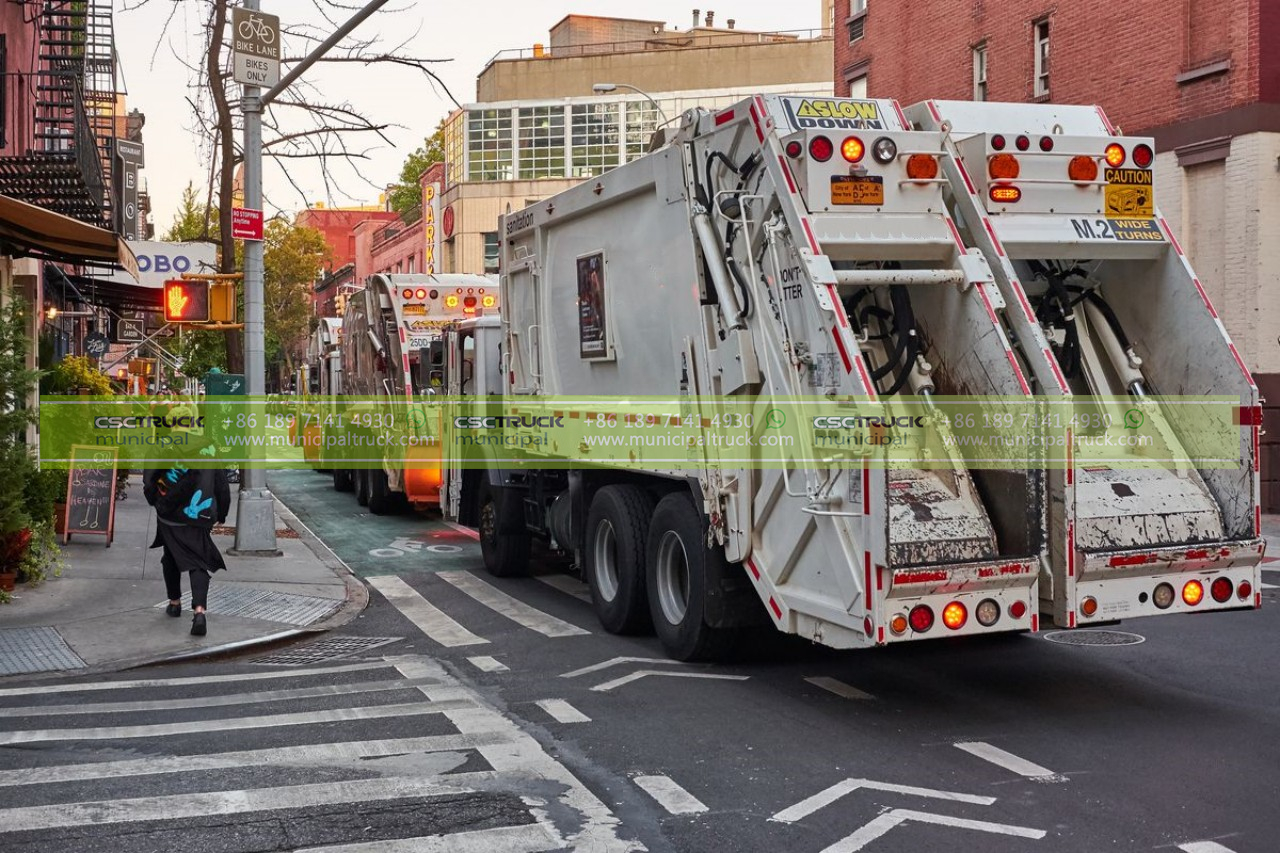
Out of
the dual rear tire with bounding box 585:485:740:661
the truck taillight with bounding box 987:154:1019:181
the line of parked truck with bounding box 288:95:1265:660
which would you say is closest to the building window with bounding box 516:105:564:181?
the dual rear tire with bounding box 585:485:740:661

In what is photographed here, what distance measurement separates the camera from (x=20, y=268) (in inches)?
824

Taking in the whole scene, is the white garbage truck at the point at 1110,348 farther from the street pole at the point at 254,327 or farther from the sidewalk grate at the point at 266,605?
the street pole at the point at 254,327

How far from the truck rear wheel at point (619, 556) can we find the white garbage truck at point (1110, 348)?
316 centimetres

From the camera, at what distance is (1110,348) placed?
8062 millimetres

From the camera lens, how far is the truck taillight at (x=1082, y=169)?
25.6ft

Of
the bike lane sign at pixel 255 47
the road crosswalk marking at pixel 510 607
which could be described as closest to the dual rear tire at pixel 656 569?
the road crosswalk marking at pixel 510 607

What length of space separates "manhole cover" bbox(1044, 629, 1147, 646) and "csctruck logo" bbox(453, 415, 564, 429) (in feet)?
13.7

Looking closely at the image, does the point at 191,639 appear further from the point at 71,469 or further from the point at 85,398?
the point at 85,398

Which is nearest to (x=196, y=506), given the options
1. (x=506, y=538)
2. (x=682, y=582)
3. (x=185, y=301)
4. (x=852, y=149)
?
(x=506, y=538)

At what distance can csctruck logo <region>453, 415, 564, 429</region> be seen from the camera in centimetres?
1122

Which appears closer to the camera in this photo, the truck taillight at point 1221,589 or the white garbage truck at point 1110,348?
the white garbage truck at point 1110,348

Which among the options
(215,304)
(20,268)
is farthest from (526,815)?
(20,268)

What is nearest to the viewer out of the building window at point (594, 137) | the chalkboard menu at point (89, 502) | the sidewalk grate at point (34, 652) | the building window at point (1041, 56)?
the sidewalk grate at point (34, 652)

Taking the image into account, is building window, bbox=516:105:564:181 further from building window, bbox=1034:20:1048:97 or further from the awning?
the awning
